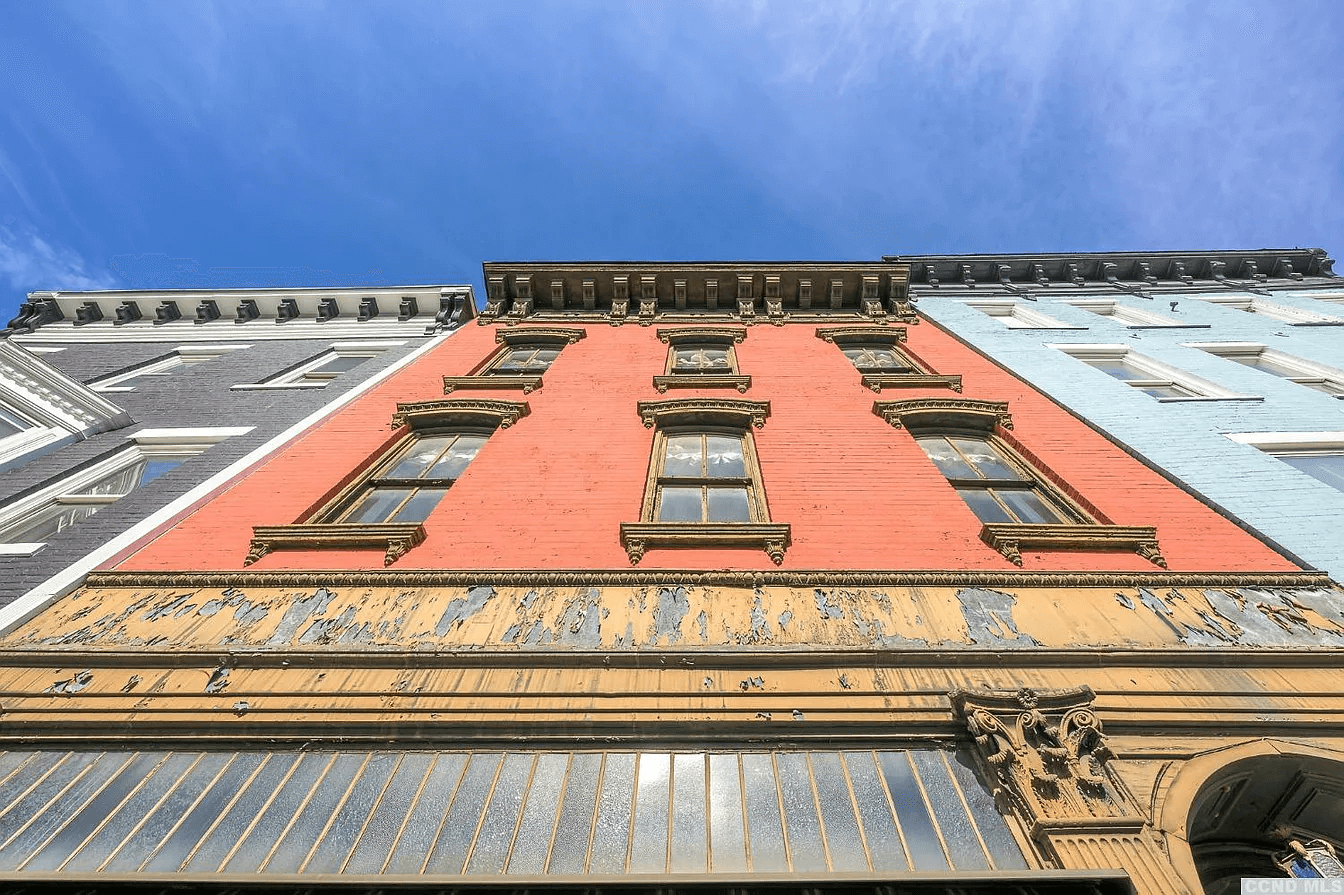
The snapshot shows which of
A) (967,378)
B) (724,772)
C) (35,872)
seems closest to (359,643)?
(35,872)

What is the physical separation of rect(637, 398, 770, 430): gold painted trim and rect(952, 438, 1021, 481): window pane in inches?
130

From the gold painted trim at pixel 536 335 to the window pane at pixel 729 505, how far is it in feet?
24.4

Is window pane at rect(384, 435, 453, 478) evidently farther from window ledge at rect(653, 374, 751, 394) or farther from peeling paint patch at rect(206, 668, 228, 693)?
peeling paint patch at rect(206, 668, 228, 693)

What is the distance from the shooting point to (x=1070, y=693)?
453 cm

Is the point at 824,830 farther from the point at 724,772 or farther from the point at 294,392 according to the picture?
the point at 294,392

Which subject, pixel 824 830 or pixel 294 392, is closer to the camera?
pixel 824 830

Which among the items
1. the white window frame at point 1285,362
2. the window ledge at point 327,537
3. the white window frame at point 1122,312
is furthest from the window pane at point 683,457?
the white window frame at point 1122,312

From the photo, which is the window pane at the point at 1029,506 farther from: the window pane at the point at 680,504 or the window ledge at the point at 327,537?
the window ledge at the point at 327,537

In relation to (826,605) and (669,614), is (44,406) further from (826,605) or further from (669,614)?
(826,605)

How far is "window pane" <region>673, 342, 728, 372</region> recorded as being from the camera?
12586 mm

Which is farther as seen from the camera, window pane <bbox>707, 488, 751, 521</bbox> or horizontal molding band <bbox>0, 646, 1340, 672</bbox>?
window pane <bbox>707, 488, 751, 521</bbox>

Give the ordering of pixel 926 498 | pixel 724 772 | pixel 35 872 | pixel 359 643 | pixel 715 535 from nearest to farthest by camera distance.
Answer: pixel 35 872
pixel 724 772
pixel 359 643
pixel 715 535
pixel 926 498

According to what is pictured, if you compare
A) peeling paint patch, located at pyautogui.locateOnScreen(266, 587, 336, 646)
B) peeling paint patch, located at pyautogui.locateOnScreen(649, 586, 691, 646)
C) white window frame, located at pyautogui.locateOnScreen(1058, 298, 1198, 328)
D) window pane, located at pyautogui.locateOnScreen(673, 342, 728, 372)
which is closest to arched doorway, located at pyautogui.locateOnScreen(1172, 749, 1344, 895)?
peeling paint patch, located at pyautogui.locateOnScreen(649, 586, 691, 646)

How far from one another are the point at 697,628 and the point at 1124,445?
7.73 m
